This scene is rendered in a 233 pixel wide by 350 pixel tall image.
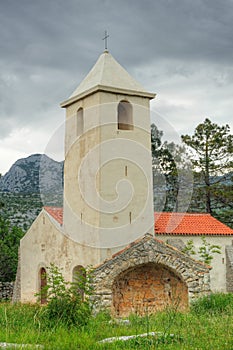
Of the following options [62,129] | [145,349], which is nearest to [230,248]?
[62,129]

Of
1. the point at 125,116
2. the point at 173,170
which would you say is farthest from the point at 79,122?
the point at 173,170

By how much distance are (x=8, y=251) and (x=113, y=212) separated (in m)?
10.9

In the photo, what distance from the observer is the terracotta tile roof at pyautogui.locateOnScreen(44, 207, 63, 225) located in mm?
20666

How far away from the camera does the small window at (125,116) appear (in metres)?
19.3

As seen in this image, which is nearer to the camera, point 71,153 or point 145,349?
point 145,349

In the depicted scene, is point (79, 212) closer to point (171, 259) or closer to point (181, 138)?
point (171, 259)

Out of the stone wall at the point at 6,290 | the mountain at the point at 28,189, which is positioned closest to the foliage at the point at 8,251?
the stone wall at the point at 6,290

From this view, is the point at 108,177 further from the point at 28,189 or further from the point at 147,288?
the point at 28,189

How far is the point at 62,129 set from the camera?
20.5m

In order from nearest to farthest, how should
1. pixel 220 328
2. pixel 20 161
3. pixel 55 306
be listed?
pixel 220 328 < pixel 55 306 < pixel 20 161

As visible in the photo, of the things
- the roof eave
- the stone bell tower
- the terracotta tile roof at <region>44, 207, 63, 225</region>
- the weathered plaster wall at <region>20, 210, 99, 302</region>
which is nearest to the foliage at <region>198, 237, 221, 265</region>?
the stone bell tower

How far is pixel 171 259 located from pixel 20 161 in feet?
132

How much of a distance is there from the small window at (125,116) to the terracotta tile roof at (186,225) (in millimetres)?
4877

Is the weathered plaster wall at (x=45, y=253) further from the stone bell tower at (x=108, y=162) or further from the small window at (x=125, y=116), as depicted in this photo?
the small window at (x=125, y=116)
